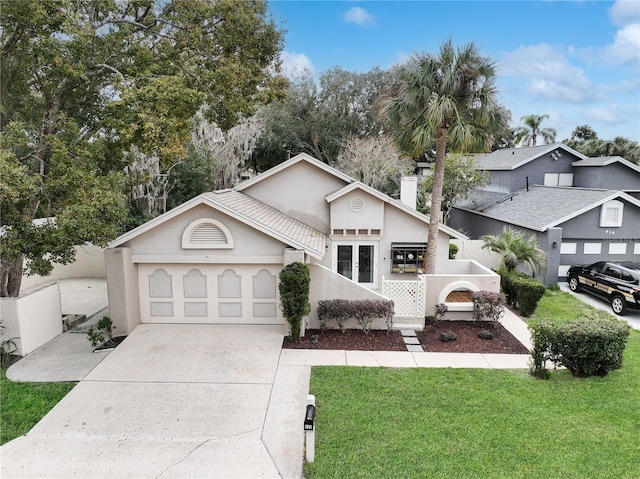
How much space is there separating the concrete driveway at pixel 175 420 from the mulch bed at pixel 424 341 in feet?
4.33

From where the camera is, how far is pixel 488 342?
11250mm

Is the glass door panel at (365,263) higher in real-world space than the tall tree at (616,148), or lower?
lower

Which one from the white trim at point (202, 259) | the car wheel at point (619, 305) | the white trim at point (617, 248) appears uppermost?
the white trim at point (202, 259)

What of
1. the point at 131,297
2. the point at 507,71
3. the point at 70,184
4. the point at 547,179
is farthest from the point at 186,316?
the point at 547,179

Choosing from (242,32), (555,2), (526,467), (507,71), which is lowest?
(526,467)

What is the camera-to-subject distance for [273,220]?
517 inches

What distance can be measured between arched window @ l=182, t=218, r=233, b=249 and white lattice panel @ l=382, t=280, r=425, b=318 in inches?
188

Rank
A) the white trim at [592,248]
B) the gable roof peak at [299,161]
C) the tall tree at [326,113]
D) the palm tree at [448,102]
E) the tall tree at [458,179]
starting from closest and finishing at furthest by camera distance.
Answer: the palm tree at [448,102] < the gable roof peak at [299,161] < the white trim at [592,248] < the tall tree at [458,179] < the tall tree at [326,113]

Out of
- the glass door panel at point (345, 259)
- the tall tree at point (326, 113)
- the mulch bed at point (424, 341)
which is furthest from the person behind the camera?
the tall tree at point (326, 113)

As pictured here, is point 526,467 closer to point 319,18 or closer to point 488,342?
point 488,342

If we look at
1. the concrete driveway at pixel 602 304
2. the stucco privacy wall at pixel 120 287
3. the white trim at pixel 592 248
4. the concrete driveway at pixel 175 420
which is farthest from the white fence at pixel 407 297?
the white trim at pixel 592 248

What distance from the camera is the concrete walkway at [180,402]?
6184 mm

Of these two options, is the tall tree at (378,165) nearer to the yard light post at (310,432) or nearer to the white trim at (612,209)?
the white trim at (612,209)

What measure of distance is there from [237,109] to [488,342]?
34.1 feet
